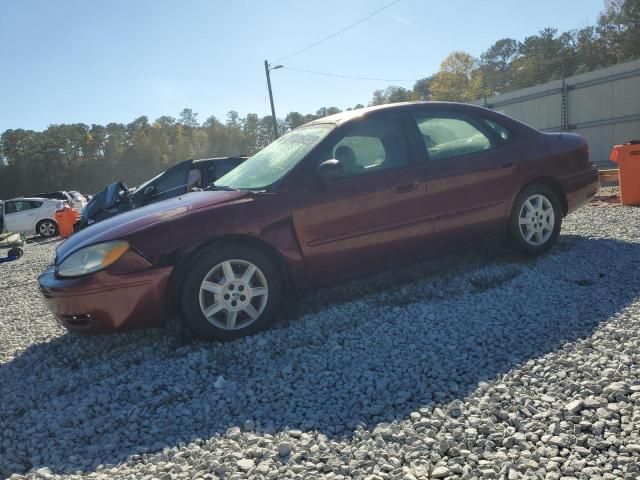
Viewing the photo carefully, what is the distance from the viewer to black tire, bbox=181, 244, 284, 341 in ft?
11.0

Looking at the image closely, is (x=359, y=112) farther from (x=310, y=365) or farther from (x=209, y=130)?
(x=209, y=130)

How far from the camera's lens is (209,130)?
8825 cm

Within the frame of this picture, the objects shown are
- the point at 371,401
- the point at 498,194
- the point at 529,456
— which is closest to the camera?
the point at 529,456

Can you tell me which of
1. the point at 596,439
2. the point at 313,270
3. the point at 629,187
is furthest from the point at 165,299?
the point at 629,187

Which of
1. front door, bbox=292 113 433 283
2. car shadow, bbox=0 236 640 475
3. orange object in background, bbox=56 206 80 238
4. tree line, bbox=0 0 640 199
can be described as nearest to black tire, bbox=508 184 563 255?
car shadow, bbox=0 236 640 475

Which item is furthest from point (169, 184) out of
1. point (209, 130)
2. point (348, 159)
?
point (209, 130)

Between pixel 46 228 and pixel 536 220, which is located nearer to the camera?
pixel 536 220

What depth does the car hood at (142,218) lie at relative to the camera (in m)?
3.44

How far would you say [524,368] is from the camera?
2658 mm

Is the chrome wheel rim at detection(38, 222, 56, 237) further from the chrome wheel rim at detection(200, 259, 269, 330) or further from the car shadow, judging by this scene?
the chrome wheel rim at detection(200, 259, 269, 330)

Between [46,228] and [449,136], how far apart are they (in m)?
15.9

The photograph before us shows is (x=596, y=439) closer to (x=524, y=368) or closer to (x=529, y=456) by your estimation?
(x=529, y=456)

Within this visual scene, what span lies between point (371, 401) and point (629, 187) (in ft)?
20.6

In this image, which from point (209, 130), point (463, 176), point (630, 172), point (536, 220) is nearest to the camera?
point (463, 176)
